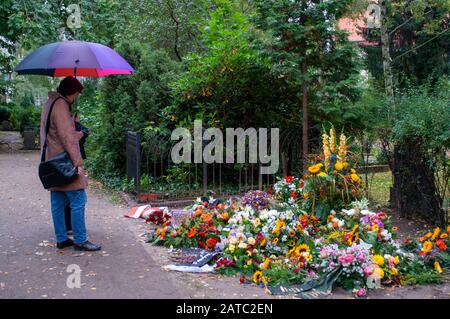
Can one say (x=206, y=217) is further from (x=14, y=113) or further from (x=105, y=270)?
(x=14, y=113)

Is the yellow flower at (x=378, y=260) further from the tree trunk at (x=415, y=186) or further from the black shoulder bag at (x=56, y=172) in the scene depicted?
the black shoulder bag at (x=56, y=172)

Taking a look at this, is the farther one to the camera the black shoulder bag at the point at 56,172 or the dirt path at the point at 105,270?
the black shoulder bag at the point at 56,172

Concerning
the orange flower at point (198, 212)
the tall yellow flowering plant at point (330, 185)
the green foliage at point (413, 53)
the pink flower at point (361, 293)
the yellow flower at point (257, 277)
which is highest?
the green foliage at point (413, 53)

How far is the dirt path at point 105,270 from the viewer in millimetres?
4547

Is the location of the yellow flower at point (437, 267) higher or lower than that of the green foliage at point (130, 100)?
lower

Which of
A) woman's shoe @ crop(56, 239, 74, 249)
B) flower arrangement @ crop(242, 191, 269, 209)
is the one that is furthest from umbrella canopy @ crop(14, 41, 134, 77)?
flower arrangement @ crop(242, 191, 269, 209)

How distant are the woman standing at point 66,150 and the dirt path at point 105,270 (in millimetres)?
218

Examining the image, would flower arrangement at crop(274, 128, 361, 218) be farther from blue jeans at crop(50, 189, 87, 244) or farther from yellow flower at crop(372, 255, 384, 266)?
blue jeans at crop(50, 189, 87, 244)

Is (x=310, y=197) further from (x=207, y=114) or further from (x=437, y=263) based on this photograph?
(x=207, y=114)

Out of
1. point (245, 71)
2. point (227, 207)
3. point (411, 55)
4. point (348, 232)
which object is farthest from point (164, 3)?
point (348, 232)

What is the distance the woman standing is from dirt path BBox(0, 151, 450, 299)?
0.71 ft

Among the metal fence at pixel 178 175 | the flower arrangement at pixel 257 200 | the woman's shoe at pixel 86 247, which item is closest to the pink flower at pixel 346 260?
the flower arrangement at pixel 257 200

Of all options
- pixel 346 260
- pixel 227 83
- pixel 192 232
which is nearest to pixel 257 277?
pixel 346 260

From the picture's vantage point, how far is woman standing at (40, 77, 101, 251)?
17.9ft
